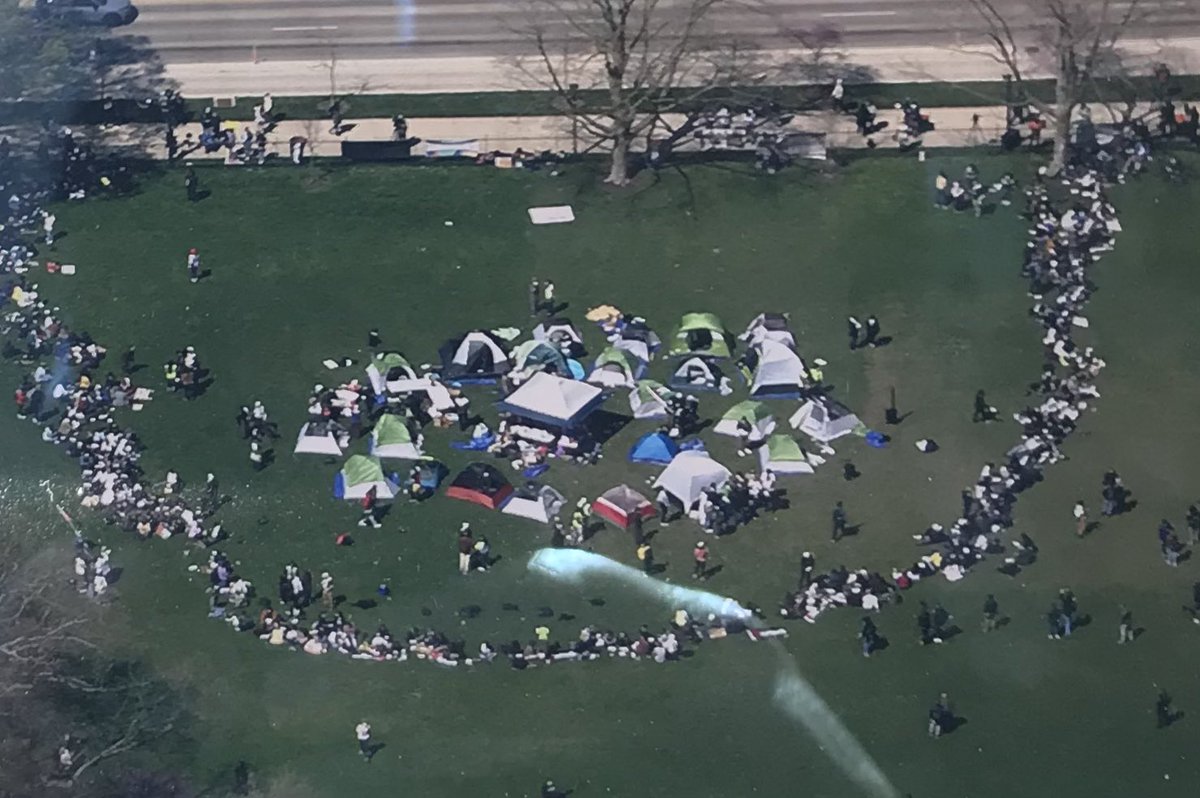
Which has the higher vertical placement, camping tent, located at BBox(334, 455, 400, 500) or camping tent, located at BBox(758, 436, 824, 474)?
camping tent, located at BBox(758, 436, 824, 474)

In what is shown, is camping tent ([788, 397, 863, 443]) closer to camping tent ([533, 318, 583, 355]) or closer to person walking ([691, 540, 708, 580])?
person walking ([691, 540, 708, 580])

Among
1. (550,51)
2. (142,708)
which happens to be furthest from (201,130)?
(142,708)

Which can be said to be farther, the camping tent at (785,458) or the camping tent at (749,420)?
the camping tent at (749,420)

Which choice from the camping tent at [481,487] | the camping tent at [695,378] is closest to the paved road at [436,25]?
the camping tent at [695,378]

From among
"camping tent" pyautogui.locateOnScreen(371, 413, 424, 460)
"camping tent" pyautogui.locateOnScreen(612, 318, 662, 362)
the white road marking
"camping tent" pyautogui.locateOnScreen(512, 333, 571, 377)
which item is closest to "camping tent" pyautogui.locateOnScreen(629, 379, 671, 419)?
"camping tent" pyautogui.locateOnScreen(612, 318, 662, 362)

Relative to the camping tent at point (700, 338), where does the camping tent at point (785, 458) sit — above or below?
below

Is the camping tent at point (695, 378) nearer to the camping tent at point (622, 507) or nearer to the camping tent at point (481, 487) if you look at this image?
the camping tent at point (622, 507)
